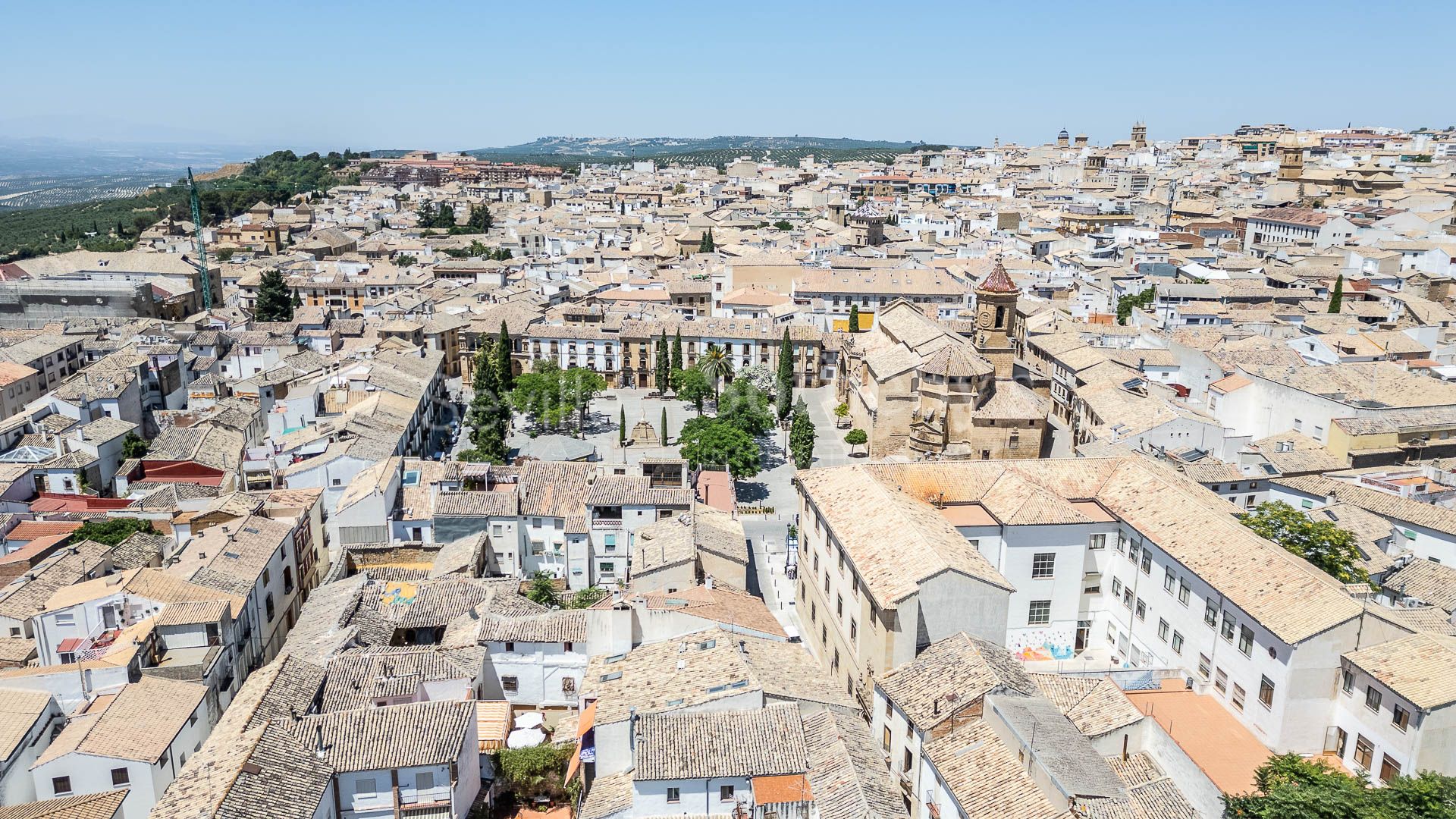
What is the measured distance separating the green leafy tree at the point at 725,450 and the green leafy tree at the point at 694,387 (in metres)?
12.7

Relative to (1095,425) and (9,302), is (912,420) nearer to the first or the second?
(1095,425)

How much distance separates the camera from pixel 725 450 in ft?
151

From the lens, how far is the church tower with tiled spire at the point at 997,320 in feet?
166

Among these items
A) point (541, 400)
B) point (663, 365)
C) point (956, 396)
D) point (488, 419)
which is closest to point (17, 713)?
point (488, 419)

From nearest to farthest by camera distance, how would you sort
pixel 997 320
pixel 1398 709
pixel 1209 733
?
pixel 1398 709
pixel 1209 733
pixel 997 320

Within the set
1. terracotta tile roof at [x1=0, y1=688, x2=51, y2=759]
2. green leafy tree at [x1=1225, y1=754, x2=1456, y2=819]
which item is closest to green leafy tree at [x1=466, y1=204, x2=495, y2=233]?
terracotta tile roof at [x1=0, y1=688, x2=51, y2=759]

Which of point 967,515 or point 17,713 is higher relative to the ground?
point 967,515

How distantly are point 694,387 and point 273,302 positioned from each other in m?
36.5

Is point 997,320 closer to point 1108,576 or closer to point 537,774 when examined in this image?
point 1108,576

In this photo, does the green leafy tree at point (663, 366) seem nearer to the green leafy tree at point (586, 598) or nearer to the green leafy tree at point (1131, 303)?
the green leafy tree at point (1131, 303)

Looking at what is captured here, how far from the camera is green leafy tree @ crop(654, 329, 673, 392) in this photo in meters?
65.1

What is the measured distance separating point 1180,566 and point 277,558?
28081 mm

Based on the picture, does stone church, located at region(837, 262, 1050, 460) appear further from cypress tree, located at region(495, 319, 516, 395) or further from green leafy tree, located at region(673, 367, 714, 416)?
cypress tree, located at region(495, 319, 516, 395)

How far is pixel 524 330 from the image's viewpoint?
68.3 m
